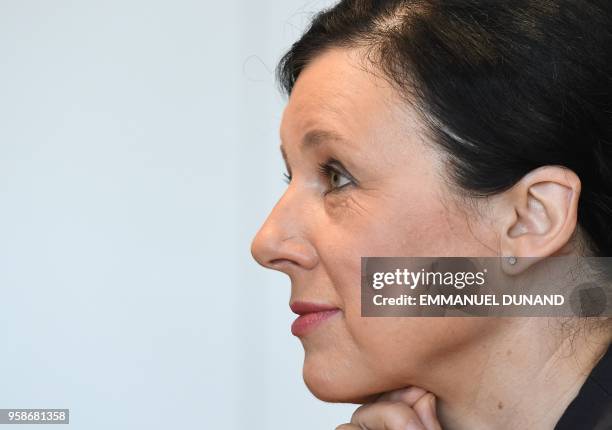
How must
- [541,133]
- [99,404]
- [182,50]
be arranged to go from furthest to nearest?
1. [182,50]
2. [99,404]
3. [541,133]

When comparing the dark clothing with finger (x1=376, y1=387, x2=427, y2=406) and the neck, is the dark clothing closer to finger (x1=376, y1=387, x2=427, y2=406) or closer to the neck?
the neck

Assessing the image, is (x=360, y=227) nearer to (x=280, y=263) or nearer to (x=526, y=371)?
(x=280, y=263)

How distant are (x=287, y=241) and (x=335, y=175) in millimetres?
114

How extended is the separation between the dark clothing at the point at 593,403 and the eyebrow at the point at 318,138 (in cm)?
45

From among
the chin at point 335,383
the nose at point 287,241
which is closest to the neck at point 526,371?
the chin at point 335,383

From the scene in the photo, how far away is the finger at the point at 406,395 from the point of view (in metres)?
1.30

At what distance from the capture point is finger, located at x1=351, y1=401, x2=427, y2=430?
127 cm

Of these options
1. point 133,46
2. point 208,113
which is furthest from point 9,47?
point 208,113

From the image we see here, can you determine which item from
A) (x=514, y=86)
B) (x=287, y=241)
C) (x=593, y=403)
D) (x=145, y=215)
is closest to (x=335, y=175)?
(x=287, y=241)

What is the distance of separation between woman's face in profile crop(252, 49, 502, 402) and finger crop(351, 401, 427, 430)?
0.03 meters

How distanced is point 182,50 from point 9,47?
0.45 m

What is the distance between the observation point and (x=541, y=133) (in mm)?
1189

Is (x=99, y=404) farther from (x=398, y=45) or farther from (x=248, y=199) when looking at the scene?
(x=398, y=45)

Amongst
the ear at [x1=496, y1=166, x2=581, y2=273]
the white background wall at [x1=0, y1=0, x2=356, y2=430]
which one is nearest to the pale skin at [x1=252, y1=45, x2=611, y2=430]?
the ear at [x1=496, y1=166, x2=581, y2=273]
